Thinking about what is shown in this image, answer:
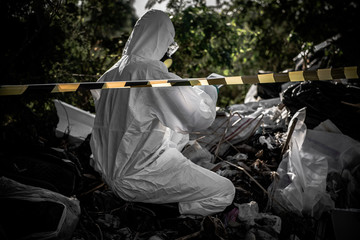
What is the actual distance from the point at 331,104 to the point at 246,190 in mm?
1229

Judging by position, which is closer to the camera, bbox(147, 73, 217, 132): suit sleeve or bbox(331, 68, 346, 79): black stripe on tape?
bbox(331, 68, 346, 79): black stripe on tape

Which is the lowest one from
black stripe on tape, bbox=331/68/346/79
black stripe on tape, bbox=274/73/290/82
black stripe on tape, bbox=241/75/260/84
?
black stripe on tape, bbox=241/75/260/84

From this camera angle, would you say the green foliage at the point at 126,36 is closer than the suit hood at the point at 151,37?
No

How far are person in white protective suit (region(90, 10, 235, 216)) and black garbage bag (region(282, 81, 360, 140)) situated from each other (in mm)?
1279

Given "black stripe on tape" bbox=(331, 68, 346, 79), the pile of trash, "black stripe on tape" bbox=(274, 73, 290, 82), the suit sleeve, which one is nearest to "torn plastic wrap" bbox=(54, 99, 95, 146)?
the pile of trash

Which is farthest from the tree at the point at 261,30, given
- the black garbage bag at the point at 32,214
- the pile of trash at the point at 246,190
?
the black garbage bag at the point at 32,214

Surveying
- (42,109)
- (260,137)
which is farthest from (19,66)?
(260,137)

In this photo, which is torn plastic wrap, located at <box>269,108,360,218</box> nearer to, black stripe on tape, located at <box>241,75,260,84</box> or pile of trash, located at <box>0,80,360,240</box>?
pile of trash, located at <box>0,80,360,240</box>

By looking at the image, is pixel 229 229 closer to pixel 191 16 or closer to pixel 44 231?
pixel 44 231

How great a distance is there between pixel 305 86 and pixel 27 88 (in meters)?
2.51

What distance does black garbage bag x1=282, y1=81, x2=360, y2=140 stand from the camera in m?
2.45

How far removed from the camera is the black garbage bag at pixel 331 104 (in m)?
2.45

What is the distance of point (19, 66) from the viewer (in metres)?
3.81

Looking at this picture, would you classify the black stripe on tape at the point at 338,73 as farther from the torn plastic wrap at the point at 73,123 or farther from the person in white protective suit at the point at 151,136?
the torn plastic wrap at the point at 73,123
